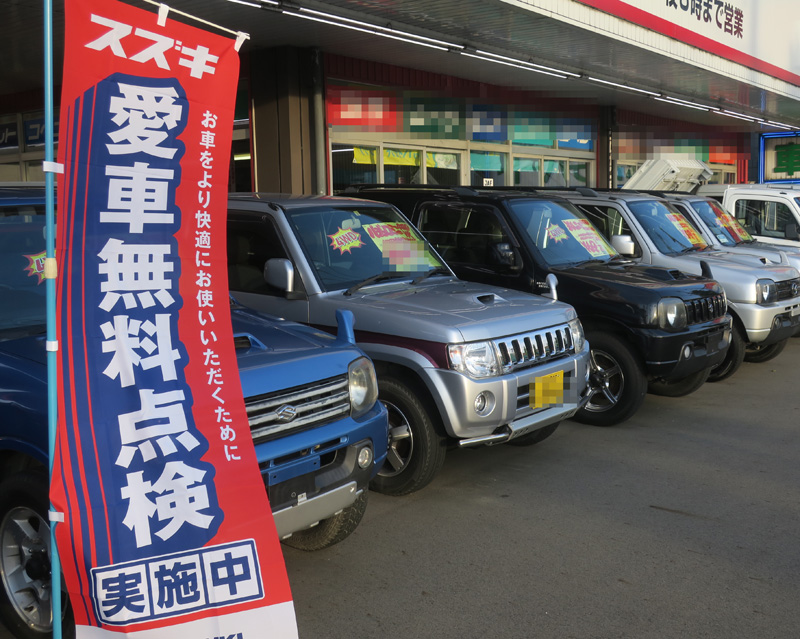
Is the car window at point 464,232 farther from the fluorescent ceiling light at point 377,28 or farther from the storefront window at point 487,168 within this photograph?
the storefront window at point 487,168

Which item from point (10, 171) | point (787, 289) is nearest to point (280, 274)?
point (787, 289)

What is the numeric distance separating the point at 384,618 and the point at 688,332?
4228 mm

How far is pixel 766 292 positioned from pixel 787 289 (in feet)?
1.91

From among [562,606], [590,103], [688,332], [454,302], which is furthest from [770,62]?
[562,606]

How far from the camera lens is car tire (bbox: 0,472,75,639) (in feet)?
10.6

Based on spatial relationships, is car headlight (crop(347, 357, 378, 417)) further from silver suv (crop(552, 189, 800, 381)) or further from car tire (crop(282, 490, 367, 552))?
silver suv (crop(552, 189, 800, 381))

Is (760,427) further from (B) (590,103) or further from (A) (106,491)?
(B) (590,103)

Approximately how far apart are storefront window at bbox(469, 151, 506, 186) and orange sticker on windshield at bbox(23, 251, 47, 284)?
13524 millimetres

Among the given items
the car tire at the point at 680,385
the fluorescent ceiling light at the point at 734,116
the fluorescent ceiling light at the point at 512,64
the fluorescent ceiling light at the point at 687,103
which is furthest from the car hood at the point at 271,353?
the fluorescent ceiling light at the point at 734,116

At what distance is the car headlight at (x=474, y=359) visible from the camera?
196 inches

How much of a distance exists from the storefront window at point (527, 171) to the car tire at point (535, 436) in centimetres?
1275

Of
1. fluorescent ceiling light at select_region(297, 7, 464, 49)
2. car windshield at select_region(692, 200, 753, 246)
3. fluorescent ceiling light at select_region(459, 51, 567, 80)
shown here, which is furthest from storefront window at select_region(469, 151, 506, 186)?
car windshield at select_region(692, 200, 753, 246)

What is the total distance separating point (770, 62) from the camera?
18.8m

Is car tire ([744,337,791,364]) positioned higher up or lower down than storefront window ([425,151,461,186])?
→ lower down
